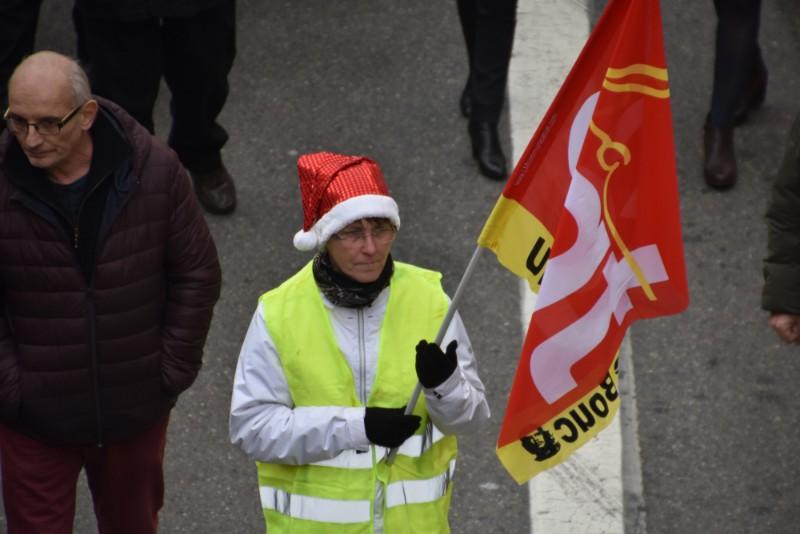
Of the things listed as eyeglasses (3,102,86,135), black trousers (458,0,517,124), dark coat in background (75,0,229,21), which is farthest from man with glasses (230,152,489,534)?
black trousers (458,0,517,124)

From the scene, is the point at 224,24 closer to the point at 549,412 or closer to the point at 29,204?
the point at 29,204

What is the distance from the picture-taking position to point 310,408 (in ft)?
15.0

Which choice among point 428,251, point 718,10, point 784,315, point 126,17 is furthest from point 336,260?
point 718,10

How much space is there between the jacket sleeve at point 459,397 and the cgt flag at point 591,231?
0.12 meters

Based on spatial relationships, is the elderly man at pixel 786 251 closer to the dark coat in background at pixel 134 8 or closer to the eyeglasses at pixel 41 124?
the eyeglasses at pixel 41 124

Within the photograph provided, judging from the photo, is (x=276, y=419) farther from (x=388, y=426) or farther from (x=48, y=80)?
(x=48, y=80)

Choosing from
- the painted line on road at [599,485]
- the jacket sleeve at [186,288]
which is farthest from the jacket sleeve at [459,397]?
A: the painted line on road at [599,485]

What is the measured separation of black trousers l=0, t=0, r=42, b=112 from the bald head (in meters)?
2.28

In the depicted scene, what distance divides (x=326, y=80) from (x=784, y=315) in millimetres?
3518

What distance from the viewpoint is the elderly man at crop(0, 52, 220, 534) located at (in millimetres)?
4883

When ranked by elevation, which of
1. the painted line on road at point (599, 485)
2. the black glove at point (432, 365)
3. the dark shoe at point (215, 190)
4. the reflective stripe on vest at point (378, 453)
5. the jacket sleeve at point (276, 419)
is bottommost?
the painted line on road at point (599, 485)

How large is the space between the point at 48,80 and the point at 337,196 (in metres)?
0.93

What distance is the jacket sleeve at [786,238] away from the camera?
215 inches

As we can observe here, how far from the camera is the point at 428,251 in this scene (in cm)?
748
